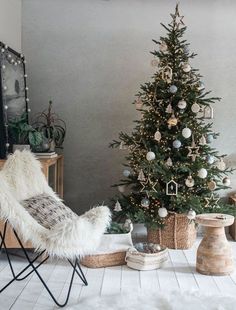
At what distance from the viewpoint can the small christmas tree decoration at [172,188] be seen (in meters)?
4.05

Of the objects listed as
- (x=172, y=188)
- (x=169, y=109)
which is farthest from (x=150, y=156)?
(x=169, y=109)

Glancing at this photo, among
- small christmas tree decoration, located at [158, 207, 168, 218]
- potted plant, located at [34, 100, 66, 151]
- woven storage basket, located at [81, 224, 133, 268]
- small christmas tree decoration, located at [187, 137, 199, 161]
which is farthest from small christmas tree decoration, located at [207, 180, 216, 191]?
potted plant, located at [34, 100, 66, 151]

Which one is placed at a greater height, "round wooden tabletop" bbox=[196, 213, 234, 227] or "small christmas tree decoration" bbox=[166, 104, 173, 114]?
"small christmas tree decoration" bbox=[166, 104, 173, 114]

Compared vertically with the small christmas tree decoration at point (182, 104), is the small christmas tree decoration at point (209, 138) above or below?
below

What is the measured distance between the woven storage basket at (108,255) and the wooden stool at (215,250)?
0.67 meters

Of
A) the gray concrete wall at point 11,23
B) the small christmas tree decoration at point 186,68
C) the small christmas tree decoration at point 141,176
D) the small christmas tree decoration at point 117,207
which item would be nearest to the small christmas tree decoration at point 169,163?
the small christmas tree decoration at point 141,176

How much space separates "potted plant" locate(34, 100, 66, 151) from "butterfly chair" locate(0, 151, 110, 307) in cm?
120

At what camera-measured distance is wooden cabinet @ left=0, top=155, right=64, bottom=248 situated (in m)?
3.59

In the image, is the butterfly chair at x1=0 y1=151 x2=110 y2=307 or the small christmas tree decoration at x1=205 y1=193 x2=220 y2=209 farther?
the small christmas tree decoration at x1=205 y1=193 x2=220 y2=209

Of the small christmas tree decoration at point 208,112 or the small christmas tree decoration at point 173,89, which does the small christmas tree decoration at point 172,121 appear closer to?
the small christmas tree decoration at point 173,89

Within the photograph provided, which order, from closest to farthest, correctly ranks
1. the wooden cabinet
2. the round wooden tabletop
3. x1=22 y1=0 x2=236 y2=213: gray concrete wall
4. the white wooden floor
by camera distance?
1. the white wooden floor
2. the round wooden tabletop
3. the wooden cabinet
4. x1=22 y1=0 x2=236 y2=213: gray concrete wall

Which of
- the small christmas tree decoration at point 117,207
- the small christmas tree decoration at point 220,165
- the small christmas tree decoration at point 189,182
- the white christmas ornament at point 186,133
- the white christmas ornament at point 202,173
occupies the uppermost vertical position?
the white christmas ornament at point 186,133

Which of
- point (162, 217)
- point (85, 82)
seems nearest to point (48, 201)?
point (162, 217)

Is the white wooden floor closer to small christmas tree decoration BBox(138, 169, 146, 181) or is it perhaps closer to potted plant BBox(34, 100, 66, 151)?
small christmas tree decoration BBox(138, 169, 146, 181)
